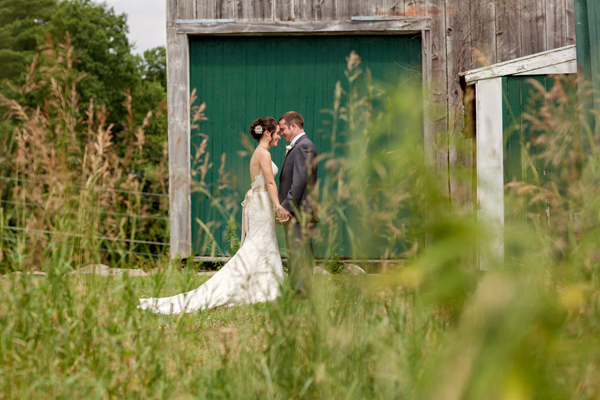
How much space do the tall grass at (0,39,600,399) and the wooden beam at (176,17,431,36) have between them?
14.5ft

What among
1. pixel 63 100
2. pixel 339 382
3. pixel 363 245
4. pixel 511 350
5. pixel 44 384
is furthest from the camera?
pixel 63 100

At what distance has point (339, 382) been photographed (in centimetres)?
176

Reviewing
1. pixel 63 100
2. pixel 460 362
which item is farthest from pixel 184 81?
pixel 460 362

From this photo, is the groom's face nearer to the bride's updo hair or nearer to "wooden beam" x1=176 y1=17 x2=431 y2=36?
the bride's updo hair

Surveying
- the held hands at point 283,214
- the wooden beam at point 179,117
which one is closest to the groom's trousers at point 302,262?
the held hands at point 283,214

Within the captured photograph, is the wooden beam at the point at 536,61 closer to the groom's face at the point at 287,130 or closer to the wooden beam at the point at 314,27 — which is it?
the wooden beam at the point at 314,27

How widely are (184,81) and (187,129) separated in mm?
634

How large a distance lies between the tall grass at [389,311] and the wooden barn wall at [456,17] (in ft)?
15.0

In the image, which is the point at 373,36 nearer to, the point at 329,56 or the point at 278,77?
the point at 329,56

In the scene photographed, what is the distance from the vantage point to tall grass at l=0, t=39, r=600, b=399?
0.78 meters

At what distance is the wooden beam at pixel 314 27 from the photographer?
271 inches

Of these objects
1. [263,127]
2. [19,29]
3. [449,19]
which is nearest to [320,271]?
[263,127]

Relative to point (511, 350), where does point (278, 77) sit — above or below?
above

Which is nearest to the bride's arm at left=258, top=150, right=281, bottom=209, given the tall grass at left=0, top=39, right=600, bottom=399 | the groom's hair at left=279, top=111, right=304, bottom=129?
the groom's hair at left=279, top=111, right=304, bottom=129
